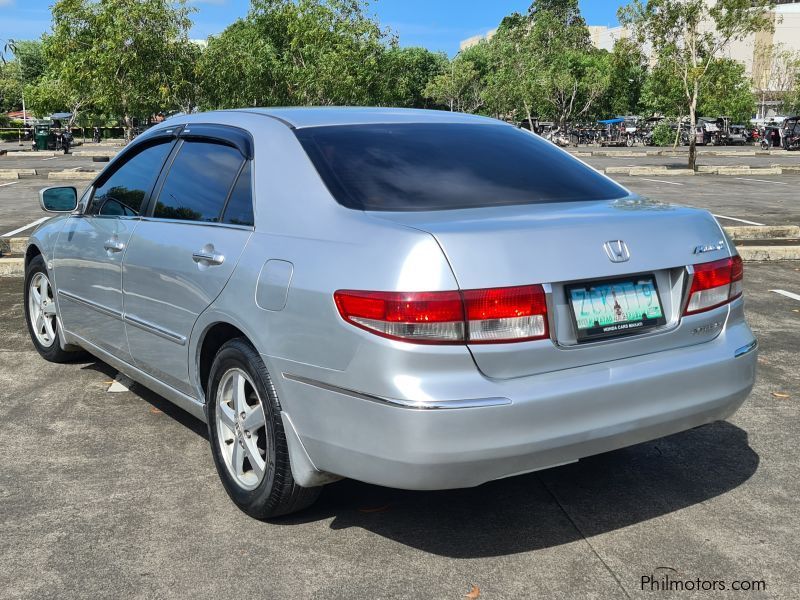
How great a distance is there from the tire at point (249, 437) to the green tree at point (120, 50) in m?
29.4

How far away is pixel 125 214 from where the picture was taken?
4855 mm

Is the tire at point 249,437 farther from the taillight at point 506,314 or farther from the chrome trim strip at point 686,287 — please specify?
the chrome trim strip at point 686,287

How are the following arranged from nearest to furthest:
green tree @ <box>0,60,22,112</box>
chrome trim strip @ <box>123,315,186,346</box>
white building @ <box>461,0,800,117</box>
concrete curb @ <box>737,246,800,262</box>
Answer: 1. chrome trim strip @ <box>123,315,186,346</box>
2. concrete curb @ <box>737,246,800,262</box>
3. white building @ <box>461,0,800,117</box>
4. green tree @ <box>0,60,22,112</box>

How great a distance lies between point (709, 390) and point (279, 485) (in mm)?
1667

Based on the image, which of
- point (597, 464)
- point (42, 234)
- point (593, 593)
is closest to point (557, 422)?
point (593, 593)

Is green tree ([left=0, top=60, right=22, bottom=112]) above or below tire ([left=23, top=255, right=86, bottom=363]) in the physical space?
above

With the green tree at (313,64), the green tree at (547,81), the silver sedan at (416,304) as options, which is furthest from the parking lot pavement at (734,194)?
the green tree at (547,81)

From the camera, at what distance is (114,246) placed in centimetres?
475

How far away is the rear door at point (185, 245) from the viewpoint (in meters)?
3.86

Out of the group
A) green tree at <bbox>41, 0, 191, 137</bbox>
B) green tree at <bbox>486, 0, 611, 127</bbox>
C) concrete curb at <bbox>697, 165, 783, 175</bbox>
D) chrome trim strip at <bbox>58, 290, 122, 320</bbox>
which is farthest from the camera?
green tree at <bbox>486, 0, 611, 127</bbox>

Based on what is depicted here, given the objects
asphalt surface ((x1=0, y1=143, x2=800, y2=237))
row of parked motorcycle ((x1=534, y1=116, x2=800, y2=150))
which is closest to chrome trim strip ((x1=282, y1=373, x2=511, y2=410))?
asphalt surface ((x1=0, y1=143, x2=800, y2=237))

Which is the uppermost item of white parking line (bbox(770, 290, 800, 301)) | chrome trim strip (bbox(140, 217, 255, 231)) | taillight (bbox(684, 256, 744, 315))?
chrome trim strip (bbox(140, 217, 255, 231))

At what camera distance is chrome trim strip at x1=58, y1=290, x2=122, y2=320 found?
4.84 metres

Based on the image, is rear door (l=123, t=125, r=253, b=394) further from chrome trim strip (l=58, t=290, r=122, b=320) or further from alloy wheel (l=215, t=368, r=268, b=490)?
→ alloy wheel (l=215, t=368, r=268, b=490)
